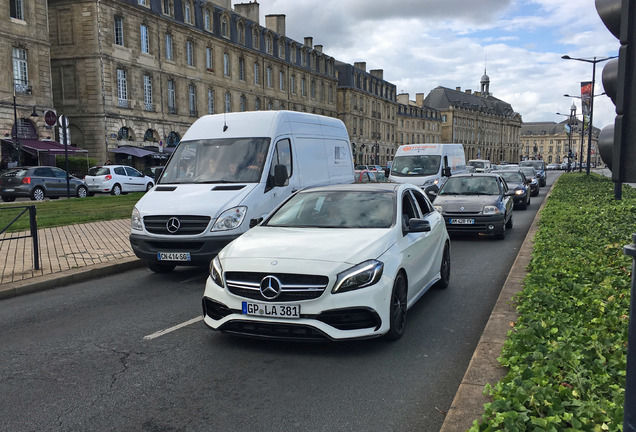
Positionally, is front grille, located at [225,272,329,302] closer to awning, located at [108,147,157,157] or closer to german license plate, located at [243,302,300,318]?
german license plate, located at [243,302,300,318]

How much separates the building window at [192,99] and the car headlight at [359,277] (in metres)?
45.5

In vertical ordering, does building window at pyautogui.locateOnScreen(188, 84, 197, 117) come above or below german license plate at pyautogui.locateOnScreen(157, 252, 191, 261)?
above

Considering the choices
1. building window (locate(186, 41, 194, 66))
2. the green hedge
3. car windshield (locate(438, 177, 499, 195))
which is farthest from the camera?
building window (locate(186, 41, 194, 66))

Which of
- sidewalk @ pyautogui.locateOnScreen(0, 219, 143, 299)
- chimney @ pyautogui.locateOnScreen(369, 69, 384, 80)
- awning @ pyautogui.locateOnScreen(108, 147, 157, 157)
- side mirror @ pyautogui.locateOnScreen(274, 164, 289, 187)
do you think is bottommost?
sidewalk @ pyautogui.locateOnScreen(0, 219, 143, 299)

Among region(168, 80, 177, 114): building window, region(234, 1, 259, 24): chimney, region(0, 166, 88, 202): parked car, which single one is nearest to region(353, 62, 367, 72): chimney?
region(234, 1, 259, 24): chimney

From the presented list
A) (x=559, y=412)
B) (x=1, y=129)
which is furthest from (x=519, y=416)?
(x=1, y=129)

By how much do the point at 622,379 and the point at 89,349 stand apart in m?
4.35

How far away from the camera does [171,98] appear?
46.2 meters

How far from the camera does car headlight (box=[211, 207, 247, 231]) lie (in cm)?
808

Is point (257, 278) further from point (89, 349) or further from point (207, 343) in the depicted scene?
point (89, 349)

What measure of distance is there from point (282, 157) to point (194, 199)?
2102 millimetres

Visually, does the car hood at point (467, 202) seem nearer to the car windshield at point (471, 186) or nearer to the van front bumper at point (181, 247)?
the car windshield at point (471, 186)

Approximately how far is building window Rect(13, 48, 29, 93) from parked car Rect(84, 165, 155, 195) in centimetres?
961

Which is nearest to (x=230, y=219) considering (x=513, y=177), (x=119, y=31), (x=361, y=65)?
(x=513, y=177)
